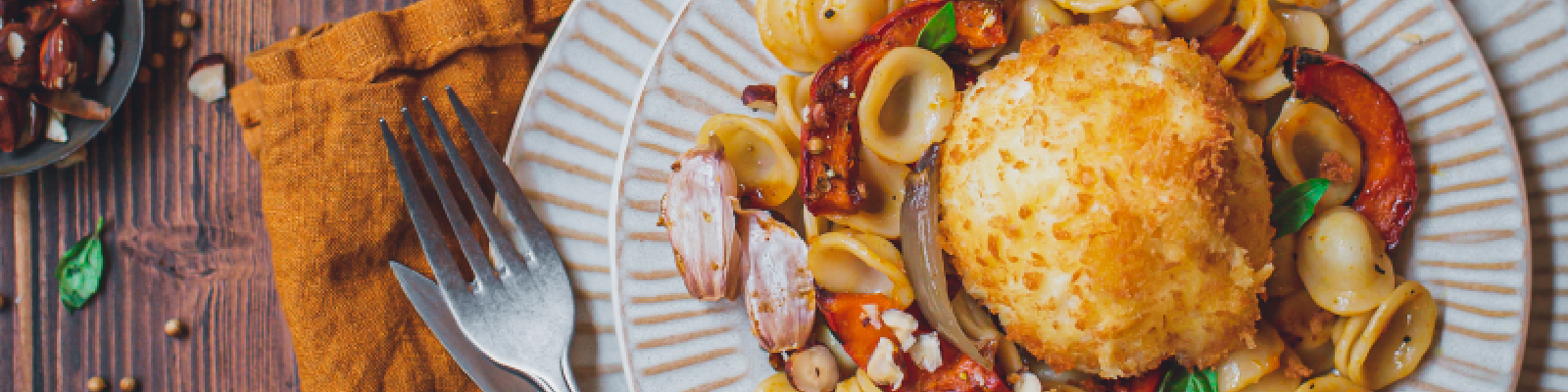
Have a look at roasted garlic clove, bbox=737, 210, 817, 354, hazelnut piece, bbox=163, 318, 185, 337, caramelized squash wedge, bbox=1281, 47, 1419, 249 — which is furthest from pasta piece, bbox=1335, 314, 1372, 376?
hazelnut piece, bbox=163, 318, 185, 337

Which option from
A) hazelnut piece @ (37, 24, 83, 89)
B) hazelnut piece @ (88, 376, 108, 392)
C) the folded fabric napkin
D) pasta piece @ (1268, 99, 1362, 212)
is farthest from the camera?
hazelnut piece @ (88, 376, 108, 392)

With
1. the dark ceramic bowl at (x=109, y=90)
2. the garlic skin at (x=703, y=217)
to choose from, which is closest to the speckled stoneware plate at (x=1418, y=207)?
the garlic skin at (x=703, y=217)

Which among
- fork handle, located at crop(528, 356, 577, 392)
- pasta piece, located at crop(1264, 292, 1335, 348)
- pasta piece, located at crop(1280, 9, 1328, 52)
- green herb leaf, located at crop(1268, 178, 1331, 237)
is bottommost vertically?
fork handle, located at crop(528, 356, 577, 392)

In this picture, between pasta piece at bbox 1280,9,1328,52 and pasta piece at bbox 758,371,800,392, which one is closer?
pasta piece at bbox 1280,9,1328,52

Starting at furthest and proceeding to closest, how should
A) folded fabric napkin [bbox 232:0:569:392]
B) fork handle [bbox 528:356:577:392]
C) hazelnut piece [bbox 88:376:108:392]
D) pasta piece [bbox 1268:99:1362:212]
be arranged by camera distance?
hazelnut piece [bbox 88:376:108:392]
folded fabric napkin [bbox 232:0:569:392]
fork handle [bbox 528:356:577:392]
pasta piece [bbox 1268:99:1362:212]

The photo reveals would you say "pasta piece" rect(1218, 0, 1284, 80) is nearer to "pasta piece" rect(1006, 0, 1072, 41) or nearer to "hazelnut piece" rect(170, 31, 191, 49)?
"pasta piece" rect(1006, 0, 1072, 41)

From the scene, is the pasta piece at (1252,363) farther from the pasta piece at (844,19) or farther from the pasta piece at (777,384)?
the pasta piece at (844,19)

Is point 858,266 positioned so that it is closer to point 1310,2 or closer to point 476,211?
point 476,211
